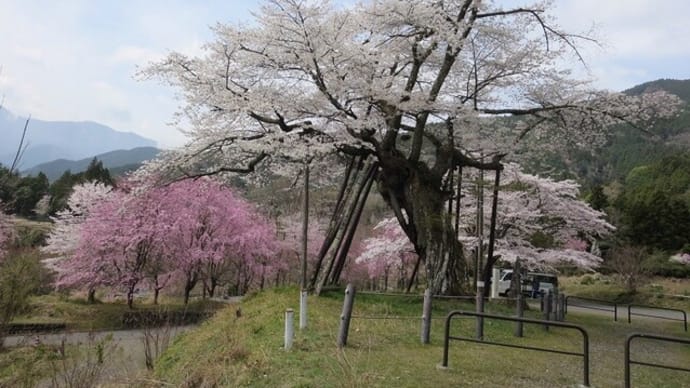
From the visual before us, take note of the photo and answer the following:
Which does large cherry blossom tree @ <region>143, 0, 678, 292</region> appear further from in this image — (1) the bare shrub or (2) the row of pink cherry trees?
(1) the bare shrub

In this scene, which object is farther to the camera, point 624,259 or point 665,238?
point 665,238

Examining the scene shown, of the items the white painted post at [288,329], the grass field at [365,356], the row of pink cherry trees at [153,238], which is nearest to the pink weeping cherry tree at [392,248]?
the row of pink cherry trees at [153,238]

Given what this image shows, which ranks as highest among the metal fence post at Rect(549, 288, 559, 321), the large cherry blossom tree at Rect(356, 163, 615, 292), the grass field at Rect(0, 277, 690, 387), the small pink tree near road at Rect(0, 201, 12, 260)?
the large cherry blossom tree at Rect(356, 163, 615, 292)

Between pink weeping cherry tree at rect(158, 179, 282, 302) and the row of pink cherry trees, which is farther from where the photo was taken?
pink weeping cherry tree at rect(158, 179, 282, 302)

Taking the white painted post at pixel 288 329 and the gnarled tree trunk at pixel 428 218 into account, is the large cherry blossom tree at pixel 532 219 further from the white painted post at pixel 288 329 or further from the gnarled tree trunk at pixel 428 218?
the white painted post at pixel 288 329

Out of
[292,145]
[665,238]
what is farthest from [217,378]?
[665,238]

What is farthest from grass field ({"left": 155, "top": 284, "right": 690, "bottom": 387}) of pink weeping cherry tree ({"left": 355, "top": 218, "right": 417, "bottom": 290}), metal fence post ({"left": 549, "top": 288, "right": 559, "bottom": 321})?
pink weeping cherry tree ({"left": 355, "top": 218, "right": 417, "bottom": 290})

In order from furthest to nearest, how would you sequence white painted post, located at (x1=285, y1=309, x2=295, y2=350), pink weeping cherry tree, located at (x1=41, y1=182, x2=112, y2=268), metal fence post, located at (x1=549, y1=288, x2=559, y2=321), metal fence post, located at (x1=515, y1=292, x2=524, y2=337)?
pink weeping cherry tree, located at (x1=41, y1=182, x2=112, y2=268) → metal fence post, located at (x1=549, y1=288, x2=559, y2=321) → metal fence post, located at (x1=515, y1=292, x2=524, y2=337) → white painted post, located at (x1=285, y1=309, x2=295, y2=350)

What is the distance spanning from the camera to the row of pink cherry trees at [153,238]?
22172mm

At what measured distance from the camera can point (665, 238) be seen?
1544 inches

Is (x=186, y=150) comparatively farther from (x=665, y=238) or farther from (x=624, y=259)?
(x=665, y=238)

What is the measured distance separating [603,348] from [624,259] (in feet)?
73.3

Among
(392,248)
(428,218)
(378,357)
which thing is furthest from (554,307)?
(392,248)

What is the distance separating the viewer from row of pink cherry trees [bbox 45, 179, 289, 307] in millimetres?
22172
